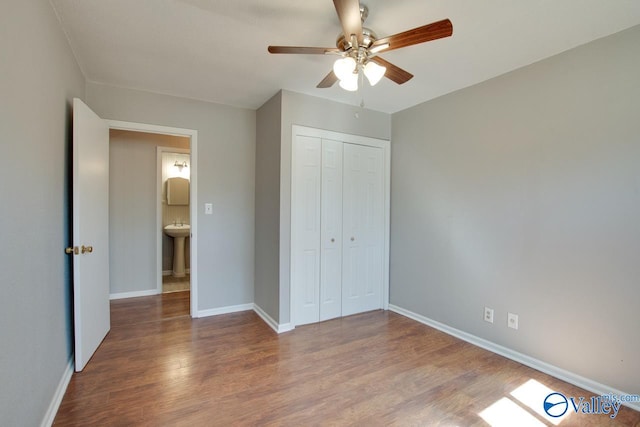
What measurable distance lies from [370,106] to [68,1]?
8.75 feet

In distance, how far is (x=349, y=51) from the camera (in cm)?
180

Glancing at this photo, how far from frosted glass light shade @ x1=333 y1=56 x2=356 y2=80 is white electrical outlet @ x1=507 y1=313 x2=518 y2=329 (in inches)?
91.5

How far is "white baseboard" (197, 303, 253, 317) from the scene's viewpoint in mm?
3447

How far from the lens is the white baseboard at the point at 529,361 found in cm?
206

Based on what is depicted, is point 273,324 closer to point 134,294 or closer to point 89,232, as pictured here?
point 89,232

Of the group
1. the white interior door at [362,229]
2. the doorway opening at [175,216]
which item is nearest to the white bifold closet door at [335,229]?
the white interior door at [362,229]

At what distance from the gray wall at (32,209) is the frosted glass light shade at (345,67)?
1.51 metres

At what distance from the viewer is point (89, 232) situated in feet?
7.88

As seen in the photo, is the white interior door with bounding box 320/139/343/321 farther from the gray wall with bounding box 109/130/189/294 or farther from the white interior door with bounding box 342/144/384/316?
the gray wall with bounding box 109/130/189/294

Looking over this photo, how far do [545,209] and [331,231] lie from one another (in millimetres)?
1907

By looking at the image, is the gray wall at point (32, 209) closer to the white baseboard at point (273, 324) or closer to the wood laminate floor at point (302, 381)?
the wood laminate floor at point (302, 381)

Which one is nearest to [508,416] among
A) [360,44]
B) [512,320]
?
[512,320]

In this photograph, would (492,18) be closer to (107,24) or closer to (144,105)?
(107,24)

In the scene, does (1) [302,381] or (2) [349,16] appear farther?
(1) [302,381]
